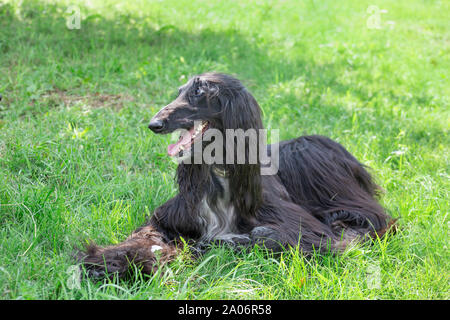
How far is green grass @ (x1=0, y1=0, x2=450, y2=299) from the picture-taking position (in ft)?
10.4

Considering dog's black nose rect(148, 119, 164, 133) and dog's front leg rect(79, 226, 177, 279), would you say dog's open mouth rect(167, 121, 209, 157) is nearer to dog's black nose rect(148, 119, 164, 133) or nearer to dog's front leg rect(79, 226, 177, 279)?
dog's black nose rect(148, 119, 164, 133)

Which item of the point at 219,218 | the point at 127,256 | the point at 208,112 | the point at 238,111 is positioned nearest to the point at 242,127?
the point at 238,111

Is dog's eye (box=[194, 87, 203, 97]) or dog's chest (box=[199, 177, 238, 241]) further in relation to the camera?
dog's chest (box=[199, 177, 238, 241])

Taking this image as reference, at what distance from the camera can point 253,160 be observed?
3.25 m

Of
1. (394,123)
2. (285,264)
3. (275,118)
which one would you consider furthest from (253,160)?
(394,123)

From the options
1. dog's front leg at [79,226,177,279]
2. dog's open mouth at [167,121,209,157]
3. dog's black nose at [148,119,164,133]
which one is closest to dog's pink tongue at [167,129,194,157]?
dog's open mouth at [167,121,209,157]

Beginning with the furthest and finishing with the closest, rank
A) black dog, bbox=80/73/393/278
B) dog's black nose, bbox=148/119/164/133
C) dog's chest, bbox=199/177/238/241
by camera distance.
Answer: dog's chest, bbox=199/177/238/241 < black dog, bbox=80/73/393/278 < dog's black nose, bbox=148/119/164/133

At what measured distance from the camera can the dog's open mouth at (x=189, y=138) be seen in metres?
3.16

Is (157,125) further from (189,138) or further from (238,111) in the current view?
(238,111)

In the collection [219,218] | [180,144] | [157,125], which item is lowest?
[219,218]

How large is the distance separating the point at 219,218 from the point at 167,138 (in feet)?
6.45

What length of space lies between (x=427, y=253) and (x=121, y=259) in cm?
207

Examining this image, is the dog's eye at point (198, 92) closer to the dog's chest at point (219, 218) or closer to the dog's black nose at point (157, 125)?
the dog's black nose at point (157, 125)

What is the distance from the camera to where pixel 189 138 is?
3.17 metres
